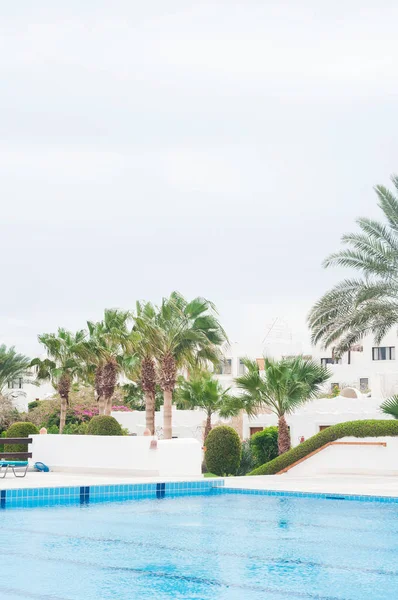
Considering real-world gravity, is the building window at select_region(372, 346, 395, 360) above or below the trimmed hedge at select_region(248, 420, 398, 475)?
above

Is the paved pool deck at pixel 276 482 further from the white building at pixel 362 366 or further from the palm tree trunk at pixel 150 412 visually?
the white building at pixel 362 366

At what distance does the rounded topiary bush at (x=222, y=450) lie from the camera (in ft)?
83.7

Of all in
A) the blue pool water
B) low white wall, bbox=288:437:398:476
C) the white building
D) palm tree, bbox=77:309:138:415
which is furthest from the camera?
the white building

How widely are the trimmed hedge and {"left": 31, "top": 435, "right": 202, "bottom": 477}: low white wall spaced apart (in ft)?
9.49

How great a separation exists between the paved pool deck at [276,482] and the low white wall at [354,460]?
0.41 metres

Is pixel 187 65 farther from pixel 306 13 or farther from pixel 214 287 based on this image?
pixel 214 287

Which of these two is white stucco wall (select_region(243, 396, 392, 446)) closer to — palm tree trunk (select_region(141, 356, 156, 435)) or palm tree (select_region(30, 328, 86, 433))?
palm tree (select_region(30, 328, 86, 433))

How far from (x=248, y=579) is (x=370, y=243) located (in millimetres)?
16317

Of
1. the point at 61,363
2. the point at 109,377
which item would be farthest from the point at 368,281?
the point at 61,363

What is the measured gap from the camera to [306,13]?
15031mm

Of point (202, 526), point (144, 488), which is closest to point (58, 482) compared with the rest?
point (144, 488)

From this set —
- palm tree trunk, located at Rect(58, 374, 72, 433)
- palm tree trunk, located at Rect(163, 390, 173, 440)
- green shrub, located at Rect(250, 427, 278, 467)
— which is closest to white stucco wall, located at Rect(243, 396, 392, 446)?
palm tree trunk, located at Rect(58, 374, 72, 433)

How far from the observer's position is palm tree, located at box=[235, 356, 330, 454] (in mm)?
24500

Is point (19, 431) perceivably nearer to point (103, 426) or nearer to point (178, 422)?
point (103, 426)
